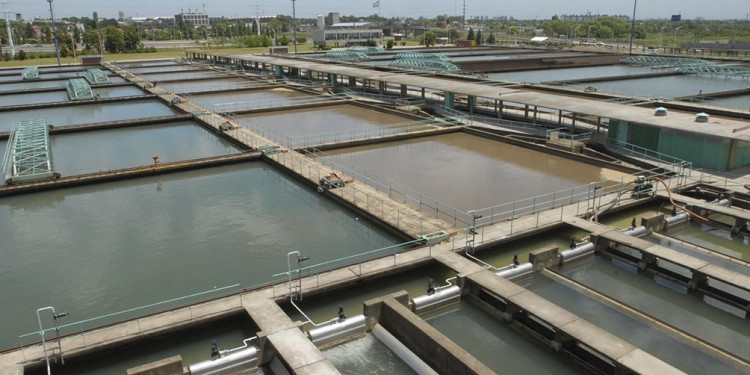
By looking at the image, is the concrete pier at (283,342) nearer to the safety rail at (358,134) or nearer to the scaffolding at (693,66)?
the safety rail at (358,134)

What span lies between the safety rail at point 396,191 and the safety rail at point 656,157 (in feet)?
31.5

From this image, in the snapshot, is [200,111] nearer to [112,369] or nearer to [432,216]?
[432,216]

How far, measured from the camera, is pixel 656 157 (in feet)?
74.2

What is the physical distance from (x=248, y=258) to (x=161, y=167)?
33.6 feet

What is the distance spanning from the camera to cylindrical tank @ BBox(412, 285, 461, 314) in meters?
12.2

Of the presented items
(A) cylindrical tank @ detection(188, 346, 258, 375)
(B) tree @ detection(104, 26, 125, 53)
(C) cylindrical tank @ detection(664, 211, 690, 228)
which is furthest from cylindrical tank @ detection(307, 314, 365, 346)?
(B) tree @ detection(104, 26, 125, 53)

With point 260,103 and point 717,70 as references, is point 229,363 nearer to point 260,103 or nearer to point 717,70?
point 260,103

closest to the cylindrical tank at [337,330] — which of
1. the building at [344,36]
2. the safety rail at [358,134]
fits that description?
the safety rail at [358,134]

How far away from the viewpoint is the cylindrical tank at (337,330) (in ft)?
36.0

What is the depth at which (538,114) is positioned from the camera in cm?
3203

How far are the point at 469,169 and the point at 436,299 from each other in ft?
36.8

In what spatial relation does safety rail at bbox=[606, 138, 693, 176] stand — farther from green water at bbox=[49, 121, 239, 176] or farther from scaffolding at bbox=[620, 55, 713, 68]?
scaffolding at bbox=[620, 55, 713, 68]

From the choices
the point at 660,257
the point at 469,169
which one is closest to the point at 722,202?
the point at 660,257

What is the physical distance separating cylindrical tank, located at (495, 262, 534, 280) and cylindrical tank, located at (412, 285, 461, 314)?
1.39 metres
